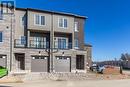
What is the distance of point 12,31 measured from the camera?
38531 millimetres

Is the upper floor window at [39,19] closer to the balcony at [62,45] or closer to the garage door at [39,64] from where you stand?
the balcony at [62,45]

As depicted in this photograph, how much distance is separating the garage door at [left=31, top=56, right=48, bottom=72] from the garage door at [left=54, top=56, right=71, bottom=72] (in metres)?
1.71

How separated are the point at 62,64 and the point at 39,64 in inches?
156

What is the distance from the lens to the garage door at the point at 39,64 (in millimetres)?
40281

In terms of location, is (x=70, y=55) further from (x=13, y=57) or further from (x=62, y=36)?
(x=13, y=57)

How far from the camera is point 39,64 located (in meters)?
40.8

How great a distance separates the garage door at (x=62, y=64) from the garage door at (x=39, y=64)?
1.71 m

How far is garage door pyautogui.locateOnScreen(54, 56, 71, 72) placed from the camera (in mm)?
42194

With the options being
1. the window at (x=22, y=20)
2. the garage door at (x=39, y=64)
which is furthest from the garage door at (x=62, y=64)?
the window at (x=22, y=20)

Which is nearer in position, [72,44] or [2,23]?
[2,23]

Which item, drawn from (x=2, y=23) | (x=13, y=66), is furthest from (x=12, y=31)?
(x=13, y=66)

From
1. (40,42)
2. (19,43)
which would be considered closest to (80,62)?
(40,42)

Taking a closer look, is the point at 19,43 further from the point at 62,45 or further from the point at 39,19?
the point at 62,45

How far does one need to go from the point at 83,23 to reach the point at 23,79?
17.5 meters
